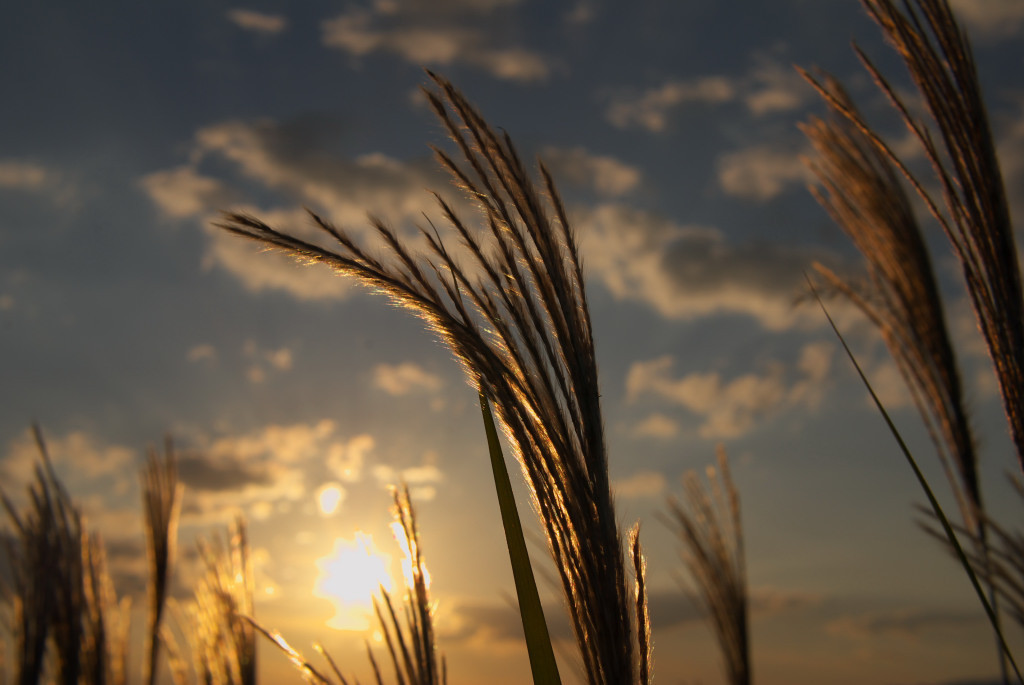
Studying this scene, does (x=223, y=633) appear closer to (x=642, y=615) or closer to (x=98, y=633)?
(x=98, y=633)

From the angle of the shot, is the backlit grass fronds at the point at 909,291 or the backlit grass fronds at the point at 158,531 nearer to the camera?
the backlit grass fronds at the point at 909,291

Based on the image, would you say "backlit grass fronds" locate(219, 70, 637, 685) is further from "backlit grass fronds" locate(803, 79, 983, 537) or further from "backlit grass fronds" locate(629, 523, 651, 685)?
"backlit grass fronds" locate(803, 79, 983, 537)

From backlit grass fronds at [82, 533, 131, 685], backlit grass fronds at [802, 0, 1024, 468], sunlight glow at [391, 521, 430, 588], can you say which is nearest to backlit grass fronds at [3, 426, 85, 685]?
backlit grass fronds at [82, 533, 131, 685]

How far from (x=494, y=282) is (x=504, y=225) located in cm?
12

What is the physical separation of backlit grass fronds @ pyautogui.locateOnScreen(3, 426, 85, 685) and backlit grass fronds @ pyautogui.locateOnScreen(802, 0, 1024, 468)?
4.18m

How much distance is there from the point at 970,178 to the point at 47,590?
4.35 meters

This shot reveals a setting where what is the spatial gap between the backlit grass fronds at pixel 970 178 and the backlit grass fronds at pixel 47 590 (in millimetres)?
4180

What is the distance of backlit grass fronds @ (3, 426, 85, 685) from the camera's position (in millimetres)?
3566

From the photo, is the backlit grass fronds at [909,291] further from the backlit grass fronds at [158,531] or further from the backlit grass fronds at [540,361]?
the backlit grass fronds at [158,531]

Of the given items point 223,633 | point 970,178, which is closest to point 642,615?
point 970,178

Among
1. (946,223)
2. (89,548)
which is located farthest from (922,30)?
(89,548)

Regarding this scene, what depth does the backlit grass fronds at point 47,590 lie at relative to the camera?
11.7 ft

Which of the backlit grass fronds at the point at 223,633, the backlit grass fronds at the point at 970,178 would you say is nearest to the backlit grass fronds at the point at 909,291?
the backlit grass fronds at the point at 970,178

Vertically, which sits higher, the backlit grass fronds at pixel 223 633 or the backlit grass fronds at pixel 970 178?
the backlit grass fronds at pixel 970 178
